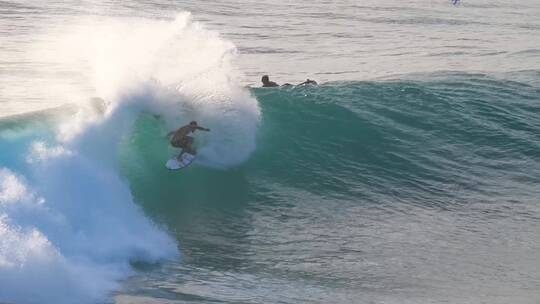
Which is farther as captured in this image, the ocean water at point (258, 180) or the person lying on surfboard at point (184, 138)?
the person lying on surfboard at point (184, 138)

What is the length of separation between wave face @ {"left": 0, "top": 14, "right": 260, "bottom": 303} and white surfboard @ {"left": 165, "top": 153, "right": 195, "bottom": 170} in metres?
0.54

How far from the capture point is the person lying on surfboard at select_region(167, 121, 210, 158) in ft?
48.6

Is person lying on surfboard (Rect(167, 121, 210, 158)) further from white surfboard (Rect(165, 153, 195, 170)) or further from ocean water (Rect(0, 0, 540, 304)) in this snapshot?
ocean water (Rect(0, 0, 540, 304))

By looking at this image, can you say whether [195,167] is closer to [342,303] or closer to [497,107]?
[342,303]

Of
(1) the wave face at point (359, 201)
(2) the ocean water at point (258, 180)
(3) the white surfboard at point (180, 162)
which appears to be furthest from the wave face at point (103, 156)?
(3) the white surfboard at point (180, 162)

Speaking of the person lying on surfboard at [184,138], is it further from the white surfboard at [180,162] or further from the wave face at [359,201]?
the wave face at [359,201]

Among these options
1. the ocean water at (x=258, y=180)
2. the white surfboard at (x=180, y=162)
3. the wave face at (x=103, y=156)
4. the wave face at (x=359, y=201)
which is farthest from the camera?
the white surfboard at (x=180, y=162)

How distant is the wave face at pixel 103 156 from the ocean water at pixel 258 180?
3 centimetres

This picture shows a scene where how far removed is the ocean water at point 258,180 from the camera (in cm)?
1073

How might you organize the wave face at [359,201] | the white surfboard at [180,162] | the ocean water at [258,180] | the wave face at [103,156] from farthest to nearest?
the white surfboard at [180,162] → the wave face at [359,201] → the ocean water at [258,180] → the wave face at [103,156]

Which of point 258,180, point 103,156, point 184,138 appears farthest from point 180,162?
point 103,156

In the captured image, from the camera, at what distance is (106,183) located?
41.1 feet

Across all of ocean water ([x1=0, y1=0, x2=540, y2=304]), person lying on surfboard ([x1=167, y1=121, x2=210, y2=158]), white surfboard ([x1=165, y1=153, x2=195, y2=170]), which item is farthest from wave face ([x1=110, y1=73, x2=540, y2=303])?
person lying on surfboard ([x1=167, y1=121, x2=210, y2=158])

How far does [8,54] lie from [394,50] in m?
11.4
